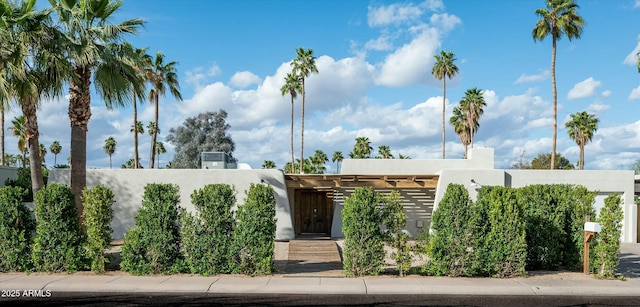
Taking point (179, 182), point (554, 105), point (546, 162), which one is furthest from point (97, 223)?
point (546, 162)

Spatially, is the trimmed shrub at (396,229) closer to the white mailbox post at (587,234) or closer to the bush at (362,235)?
the bush at (362,235)

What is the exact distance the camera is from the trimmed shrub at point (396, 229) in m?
12.5

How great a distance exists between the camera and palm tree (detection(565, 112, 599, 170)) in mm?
44281

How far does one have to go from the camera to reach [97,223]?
1246cm

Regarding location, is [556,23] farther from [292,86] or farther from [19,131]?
[19,131]

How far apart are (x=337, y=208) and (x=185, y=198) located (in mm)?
6800

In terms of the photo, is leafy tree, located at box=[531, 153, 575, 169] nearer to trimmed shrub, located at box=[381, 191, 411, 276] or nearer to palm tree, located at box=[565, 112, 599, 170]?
palm tree, located at box=[565, 112, 599, 170]

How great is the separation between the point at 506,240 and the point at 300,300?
5600mm

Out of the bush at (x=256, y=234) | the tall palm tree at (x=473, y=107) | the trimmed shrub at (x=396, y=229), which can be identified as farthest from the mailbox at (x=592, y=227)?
the tall palm tree at (x=473, y=107)

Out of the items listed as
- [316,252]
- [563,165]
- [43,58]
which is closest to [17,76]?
[43,58]

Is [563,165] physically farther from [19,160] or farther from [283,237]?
[19,160]

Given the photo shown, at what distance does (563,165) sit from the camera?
62.7 metres

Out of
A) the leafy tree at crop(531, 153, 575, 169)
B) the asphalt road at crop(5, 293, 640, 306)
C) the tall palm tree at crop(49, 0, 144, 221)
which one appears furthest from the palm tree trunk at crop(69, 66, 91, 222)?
the leafy tree at crop(531, 153, 575, 169)

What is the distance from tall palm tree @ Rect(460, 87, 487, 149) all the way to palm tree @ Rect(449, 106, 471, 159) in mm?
783
